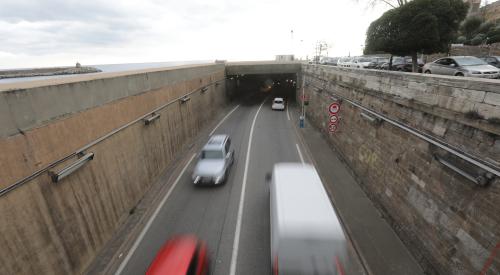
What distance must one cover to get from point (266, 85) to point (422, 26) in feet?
122

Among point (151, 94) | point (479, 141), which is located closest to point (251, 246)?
point (479, 141)

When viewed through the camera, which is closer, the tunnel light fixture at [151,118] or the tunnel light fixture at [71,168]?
the tunnel light fixture at [71,168]

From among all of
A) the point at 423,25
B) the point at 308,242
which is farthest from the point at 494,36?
the point at 308,242

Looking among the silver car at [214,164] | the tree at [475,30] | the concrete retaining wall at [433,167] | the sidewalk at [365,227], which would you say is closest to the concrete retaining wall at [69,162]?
the silver car at [214,164]

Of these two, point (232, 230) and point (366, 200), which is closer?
point (232, 230)

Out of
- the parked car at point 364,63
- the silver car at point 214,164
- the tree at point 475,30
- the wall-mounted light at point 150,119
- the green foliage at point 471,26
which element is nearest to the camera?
the wall-mounted light at point 150,119

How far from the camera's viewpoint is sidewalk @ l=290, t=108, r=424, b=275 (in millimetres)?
7262

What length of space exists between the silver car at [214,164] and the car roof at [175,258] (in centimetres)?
510

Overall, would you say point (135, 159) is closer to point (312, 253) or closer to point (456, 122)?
point (312, 253)

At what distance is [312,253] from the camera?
18.1 ft

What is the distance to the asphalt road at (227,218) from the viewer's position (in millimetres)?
7641

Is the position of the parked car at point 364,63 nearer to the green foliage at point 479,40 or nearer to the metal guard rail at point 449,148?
the green foliage at point 479,40

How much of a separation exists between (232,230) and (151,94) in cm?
833

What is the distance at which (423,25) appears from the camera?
1689 centimetres
